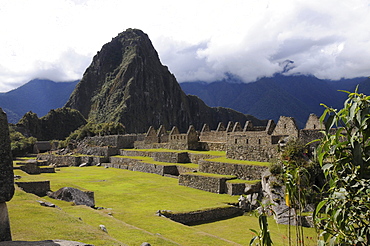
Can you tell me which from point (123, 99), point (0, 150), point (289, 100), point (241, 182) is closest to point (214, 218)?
point (241, 182)

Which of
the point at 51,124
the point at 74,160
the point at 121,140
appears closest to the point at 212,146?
the point at 121,140

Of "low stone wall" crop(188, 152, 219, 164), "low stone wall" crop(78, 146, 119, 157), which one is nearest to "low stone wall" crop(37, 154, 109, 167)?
"low stone wall" crop(78, 146, 119, 157)

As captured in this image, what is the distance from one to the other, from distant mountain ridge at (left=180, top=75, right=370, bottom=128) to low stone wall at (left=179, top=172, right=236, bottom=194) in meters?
36.2

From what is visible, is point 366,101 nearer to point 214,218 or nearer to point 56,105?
point 214,218

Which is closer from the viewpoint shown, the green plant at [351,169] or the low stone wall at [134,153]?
the green plant at [351,169]

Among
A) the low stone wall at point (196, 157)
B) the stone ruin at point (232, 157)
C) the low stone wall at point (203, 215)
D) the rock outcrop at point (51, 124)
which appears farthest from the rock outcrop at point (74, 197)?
the rock outcrop at point (51, 124)

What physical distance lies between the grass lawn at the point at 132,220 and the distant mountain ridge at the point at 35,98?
10875 cm

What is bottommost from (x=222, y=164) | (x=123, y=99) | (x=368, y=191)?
(x=222, y=164)

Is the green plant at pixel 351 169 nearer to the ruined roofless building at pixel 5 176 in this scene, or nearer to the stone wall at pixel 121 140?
the ruined roofless building at pixel 5 176

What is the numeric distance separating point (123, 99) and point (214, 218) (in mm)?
145366

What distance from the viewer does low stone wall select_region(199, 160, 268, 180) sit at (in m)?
15.8

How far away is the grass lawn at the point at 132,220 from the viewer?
6.64 meters

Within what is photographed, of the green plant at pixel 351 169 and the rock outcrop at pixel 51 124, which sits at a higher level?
the rock outcrop at pixel 51 124

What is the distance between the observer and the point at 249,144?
18.6 metres
